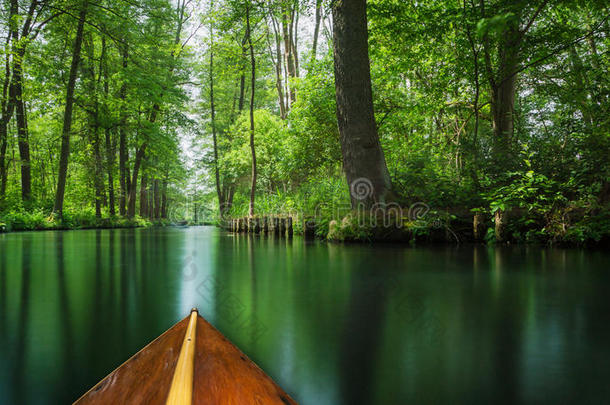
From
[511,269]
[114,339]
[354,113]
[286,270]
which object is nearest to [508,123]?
[354,113]

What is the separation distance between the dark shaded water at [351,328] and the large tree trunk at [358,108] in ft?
9.52

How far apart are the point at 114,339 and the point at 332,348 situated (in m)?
0.97

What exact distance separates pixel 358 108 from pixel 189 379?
6028 millimetres

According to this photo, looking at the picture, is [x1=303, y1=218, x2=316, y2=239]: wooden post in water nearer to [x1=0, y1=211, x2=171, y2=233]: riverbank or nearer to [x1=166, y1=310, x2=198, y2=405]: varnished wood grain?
[x1=166, y1=310, x2=198, y2=405]: varnished wood grain

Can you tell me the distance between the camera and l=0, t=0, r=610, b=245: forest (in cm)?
519

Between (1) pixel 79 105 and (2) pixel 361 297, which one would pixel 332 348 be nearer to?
(2) pixel 361 297

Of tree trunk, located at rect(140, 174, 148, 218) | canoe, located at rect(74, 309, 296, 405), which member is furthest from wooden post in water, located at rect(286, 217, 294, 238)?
tree trunk, located at rect(140, 174, 148, 218)

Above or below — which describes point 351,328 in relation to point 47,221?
below

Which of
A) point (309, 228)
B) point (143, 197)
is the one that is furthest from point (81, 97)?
point (309, 228)

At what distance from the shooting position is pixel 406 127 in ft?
32.5

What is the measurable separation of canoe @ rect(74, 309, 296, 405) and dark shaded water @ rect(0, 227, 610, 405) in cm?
31

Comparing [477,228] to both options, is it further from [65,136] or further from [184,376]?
[65,136]

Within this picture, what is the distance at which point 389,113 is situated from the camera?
28.1ft

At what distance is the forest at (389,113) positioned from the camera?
5188 millimetres
